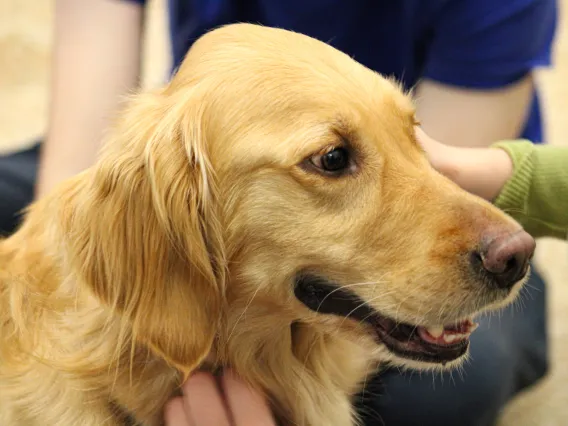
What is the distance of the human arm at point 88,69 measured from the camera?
73.6 inches

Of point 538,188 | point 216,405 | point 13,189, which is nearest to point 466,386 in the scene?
point 538,188

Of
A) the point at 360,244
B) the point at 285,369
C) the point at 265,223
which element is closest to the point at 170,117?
the point at 265,223

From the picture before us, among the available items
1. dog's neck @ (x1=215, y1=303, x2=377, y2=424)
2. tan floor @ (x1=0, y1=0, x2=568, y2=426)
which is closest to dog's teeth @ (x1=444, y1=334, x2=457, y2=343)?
dog's neck @ (x1=215, y1=303, x2=377, y2=424)

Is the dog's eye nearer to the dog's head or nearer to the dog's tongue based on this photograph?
the dog's head

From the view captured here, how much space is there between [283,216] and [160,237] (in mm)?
194

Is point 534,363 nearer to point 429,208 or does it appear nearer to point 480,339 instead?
point 480,339

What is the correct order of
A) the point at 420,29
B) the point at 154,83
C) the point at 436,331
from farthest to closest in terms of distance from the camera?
the point at 154,83, the point at 420,29, the point at 436,331

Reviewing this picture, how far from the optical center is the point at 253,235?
1.13 m

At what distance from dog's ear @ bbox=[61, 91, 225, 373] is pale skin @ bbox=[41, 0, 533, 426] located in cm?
54

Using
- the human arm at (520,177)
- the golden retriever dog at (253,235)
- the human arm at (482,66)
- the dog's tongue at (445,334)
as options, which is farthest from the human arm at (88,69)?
the dog's tongue at (445,334)

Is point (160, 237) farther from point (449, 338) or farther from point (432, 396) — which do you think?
point (432, 396)

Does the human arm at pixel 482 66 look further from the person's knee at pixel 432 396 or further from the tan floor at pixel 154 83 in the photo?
the tan floor at pixel 154 83

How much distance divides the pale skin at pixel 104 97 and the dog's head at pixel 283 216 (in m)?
0.55

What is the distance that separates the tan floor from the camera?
2.01 metres
